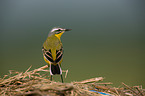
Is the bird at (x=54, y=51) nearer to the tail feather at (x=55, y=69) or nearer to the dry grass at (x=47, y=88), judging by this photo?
the tail feather at (x=55, y=69)

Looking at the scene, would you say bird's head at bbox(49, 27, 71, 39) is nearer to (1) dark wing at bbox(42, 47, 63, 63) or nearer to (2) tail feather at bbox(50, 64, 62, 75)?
(1) dark wing at bbox(42, 47, 63, 63)

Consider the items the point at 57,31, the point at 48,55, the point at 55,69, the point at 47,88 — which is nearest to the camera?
the point at 47,88

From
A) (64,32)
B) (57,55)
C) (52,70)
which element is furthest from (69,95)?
(64,32)

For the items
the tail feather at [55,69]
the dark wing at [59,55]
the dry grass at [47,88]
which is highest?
the dark wing at [59,55]

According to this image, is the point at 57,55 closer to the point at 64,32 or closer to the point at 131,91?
the point at 64,32

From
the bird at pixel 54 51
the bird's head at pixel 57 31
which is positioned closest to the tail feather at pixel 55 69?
the bird at pixel 54 51

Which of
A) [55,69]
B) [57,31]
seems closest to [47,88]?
[55,69]

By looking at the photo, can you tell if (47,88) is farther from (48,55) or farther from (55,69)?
(48,55)

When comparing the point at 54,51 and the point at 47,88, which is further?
the point at 54,51

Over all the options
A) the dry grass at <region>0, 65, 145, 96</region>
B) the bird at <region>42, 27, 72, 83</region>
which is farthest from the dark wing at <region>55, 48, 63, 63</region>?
the dry grass at <region>0, 65, 145, 96</region>
